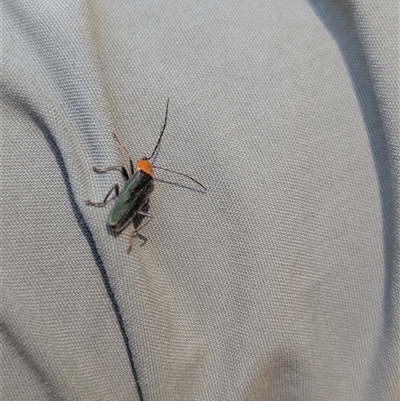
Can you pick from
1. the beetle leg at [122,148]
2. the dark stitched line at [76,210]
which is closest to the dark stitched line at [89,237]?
the dark stitched line at [76,210]

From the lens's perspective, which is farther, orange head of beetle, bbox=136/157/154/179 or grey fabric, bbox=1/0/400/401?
orange head of beetle, bbox=136/157/154/179

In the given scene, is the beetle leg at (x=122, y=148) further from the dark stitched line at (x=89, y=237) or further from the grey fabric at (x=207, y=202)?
the dark stitched line at (x=89, y=237)

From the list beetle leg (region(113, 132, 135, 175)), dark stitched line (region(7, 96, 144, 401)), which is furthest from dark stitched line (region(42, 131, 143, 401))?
beetle leg (region(113, 132, 135, 175))

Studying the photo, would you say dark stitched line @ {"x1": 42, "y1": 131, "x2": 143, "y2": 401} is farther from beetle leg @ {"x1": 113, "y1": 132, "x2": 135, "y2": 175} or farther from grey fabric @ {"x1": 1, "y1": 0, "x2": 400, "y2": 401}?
beetle leg @ {"x1": 113, "y1": 132, "x2": 135, "y2": 175}

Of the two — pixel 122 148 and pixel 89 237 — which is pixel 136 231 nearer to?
pixel 89 237

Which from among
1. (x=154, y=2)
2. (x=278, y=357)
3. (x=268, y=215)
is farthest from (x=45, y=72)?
(x=278, y=357)


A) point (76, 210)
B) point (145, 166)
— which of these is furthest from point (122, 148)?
point (76, 210)
